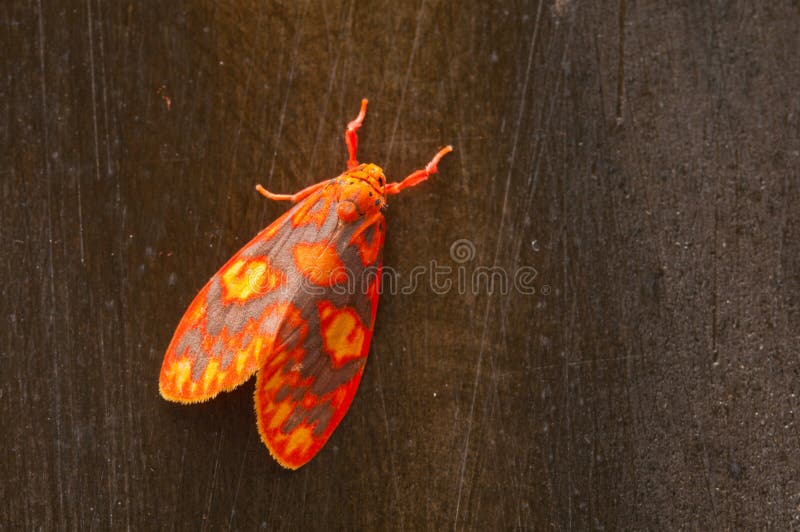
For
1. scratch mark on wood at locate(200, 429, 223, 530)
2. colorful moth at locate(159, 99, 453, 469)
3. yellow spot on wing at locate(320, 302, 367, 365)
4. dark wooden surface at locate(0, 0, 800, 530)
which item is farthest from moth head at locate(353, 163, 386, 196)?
scratch mark on wood at locate(200, 429, 223, 530)

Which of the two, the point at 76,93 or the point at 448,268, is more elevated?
the point at 76,93

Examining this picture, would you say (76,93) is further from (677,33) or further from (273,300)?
(677,33)

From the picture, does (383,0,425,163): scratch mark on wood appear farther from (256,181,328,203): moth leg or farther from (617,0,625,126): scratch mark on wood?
(617,0,625,126): scratch mark on wood

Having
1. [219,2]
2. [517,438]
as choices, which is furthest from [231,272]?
[517,438]

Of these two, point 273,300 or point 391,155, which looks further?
point 391,155

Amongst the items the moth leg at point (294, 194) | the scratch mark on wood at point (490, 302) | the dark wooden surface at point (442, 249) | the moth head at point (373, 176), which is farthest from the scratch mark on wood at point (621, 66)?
the moth leg at point (294, 194)

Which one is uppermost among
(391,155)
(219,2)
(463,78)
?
(219,2)

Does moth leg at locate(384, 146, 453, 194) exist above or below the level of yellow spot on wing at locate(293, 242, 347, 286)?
above

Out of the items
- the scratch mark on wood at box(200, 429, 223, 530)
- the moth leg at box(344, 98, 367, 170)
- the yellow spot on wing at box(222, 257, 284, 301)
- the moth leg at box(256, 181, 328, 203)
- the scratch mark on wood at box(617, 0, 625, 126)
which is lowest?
the scratch mark on wood at box(200, 429, 223, 530)
